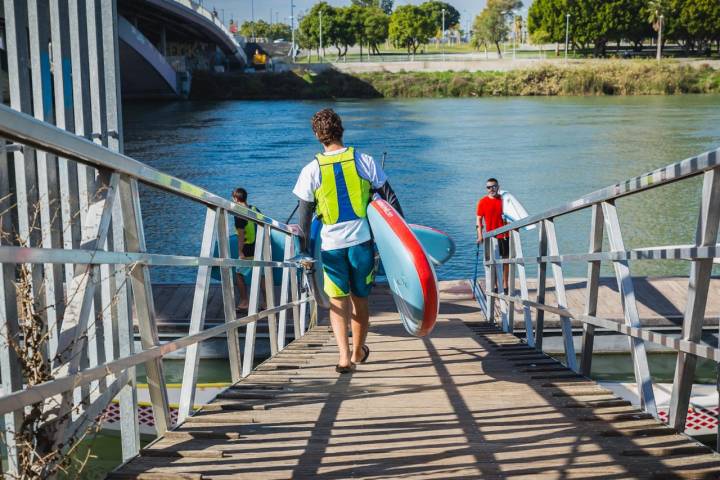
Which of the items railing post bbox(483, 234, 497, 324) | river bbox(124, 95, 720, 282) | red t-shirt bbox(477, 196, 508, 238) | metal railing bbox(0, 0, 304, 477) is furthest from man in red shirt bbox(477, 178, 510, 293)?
river bbox(124, 95, 720, 282)

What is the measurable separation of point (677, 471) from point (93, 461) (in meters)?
6.56

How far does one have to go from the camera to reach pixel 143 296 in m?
3.29

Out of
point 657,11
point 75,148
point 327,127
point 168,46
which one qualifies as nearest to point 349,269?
point 327,127

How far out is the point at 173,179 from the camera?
339cm

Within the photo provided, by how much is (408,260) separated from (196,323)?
1443 millimetres

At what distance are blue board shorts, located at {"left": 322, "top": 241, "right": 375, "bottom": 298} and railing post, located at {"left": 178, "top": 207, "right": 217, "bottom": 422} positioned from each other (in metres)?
1.04

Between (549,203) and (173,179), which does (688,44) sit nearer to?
(549,203)

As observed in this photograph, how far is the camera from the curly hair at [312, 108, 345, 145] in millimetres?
4918

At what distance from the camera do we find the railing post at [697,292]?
3.03m

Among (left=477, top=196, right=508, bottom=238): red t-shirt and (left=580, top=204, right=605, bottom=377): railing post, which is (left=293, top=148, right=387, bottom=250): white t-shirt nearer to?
(left=580, top=204, right=605, bottom=377): railing post

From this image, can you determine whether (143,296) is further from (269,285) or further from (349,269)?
(269,285)

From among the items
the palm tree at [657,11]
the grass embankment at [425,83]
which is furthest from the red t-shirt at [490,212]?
the palm tree at [657,11]

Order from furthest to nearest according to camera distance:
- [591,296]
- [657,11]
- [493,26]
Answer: [493,26], [657,11], [591,296]

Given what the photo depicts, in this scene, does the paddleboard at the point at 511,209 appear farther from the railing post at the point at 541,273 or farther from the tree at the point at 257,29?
the tree at the point at 257,29
